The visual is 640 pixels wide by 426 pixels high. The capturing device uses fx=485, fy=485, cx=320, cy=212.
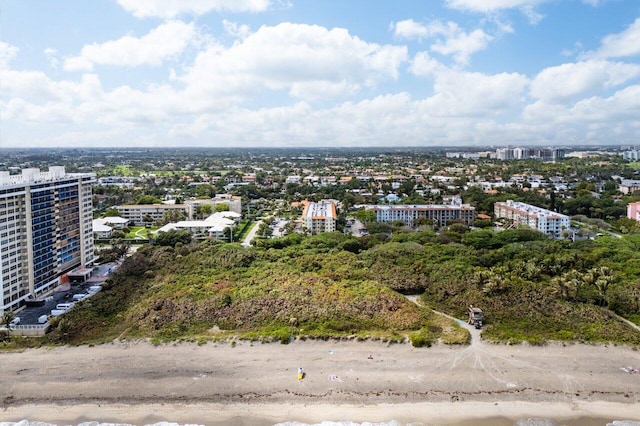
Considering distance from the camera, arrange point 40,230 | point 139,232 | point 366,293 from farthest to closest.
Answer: point 139,232 → point 40,230 → point 366,293

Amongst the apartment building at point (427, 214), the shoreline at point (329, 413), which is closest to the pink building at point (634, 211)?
the apartment building at point (427, 214)

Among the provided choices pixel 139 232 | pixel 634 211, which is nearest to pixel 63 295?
pixel 139 232

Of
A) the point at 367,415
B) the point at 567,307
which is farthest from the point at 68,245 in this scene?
the point at 567,307

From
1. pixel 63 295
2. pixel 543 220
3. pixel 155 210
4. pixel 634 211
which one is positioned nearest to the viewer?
pixel 63 295

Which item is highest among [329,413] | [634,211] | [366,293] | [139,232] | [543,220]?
[634,211]

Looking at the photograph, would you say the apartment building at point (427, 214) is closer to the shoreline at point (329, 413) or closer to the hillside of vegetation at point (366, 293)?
the hillside of vegetation at point (366, 293)

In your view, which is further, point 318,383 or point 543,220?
point 543,220

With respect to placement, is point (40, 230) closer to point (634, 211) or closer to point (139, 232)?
point (139, 232)
